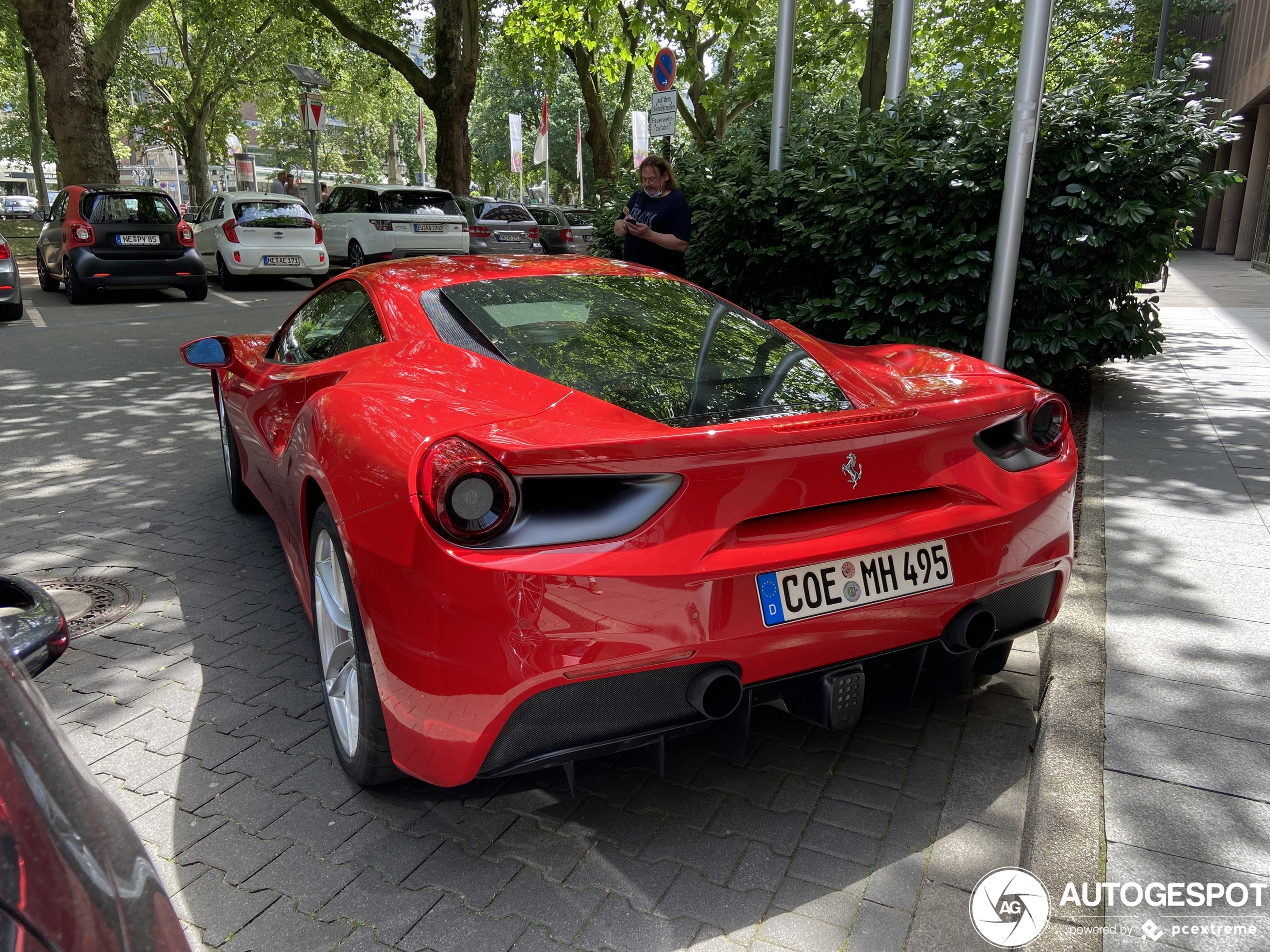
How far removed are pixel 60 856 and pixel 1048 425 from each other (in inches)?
105

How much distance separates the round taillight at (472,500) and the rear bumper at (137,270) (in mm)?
14545

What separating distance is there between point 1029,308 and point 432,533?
5.87 m

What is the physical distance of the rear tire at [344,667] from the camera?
8.44 feet

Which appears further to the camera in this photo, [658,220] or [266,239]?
[266,239]

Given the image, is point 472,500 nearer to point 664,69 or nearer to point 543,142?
point 664,69

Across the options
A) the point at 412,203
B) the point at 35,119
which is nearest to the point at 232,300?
the point at 412,203

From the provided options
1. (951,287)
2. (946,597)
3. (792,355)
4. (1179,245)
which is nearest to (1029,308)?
(951,287)

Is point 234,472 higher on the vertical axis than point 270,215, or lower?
lower

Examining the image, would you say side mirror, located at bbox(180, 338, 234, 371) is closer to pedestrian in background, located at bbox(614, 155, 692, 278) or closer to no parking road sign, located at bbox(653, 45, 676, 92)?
pedestrian in background, located at bbox(614, 155, 692, 278)

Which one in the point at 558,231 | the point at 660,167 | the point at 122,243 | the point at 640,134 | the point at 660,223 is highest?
the point at 640,134

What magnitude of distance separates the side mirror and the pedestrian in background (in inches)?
137

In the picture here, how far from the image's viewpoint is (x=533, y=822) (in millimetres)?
2715

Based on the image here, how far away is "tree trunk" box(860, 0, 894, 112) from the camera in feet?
35.2

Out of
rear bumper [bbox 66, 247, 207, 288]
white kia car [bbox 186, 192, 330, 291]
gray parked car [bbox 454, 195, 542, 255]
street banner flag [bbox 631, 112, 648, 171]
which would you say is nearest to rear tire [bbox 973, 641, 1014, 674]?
street banner flag [bbox 631, 112, 648, 171]
